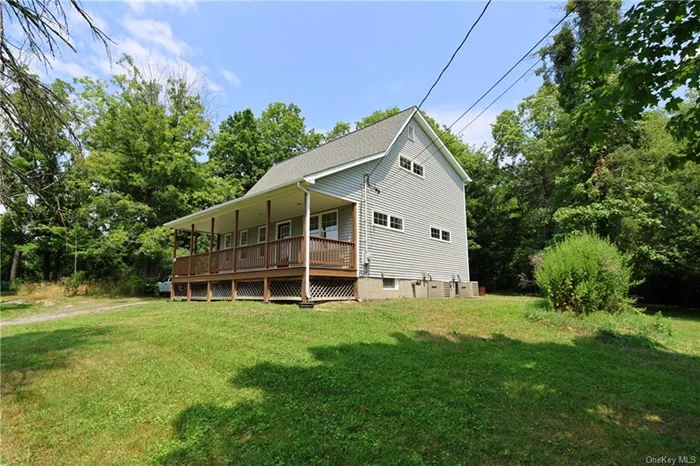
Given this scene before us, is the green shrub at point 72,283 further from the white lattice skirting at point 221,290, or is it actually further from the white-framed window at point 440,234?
the white-framed window at point 440,234

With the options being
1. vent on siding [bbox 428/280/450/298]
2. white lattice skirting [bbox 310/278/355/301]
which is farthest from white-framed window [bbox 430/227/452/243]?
white lattice skirting [bbox 310/278/355/301]

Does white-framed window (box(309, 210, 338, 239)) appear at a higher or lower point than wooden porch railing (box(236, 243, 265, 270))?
higher

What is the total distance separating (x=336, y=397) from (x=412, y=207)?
40.9ft

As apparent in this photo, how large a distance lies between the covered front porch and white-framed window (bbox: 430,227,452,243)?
5.15m

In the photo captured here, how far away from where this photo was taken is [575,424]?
3.79 m

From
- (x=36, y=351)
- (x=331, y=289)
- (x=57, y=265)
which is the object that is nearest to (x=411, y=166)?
(x=331, y=289)

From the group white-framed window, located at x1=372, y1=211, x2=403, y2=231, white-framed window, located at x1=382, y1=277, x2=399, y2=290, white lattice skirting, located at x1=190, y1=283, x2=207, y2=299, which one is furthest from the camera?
white lattice skirting, located at x1=190, y1=283, x2=207, y2=299

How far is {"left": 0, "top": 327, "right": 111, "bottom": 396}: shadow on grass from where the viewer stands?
498cm

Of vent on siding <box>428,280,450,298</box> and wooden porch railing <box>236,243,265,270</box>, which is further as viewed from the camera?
vent on siding <box>428,280,450,298</box>

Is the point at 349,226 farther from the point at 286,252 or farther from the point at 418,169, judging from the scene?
the point at 418,169

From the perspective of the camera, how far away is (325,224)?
14.7 meters

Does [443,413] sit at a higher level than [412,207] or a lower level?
lower

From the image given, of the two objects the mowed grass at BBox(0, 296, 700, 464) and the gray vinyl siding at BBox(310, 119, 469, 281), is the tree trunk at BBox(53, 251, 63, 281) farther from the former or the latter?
the gray vinyl siding at BBox(310, 119, 469, 281)

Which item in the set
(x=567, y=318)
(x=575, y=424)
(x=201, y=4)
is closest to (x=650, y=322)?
(x=567, y=318)
